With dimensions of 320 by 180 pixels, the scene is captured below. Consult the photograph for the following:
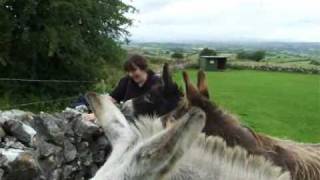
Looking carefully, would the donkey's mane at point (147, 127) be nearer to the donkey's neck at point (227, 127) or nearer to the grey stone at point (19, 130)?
the donkey's neck at point (227, 127)

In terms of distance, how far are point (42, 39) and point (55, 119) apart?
58.1ft

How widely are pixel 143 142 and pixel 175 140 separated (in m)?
0.31

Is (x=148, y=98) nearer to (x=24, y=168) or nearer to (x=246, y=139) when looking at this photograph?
(x=246, y=139)

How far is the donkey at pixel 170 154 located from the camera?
2527 millimetres

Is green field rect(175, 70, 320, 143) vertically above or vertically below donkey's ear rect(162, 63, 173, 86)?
below

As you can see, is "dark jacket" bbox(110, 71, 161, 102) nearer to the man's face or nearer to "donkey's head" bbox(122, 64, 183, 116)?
the man's face

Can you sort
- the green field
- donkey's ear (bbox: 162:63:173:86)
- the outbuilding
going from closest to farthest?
donkey's ear (bbox: 162:63:173:86) → the green field → the outbuilding

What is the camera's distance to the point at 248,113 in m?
23.7

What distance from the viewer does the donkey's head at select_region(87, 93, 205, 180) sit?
2.50 metres

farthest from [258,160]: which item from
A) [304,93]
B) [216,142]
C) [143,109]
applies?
[304,93]

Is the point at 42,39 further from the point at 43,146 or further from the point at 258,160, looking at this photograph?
the point at 258,160

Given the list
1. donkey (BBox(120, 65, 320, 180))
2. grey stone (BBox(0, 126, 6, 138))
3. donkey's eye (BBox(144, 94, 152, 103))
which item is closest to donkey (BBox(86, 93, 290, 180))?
donkey (BBox(120, 65, 320, 180))

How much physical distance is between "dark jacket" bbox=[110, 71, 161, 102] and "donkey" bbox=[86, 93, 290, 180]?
3.19 metres

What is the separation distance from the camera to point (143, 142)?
278 cm
